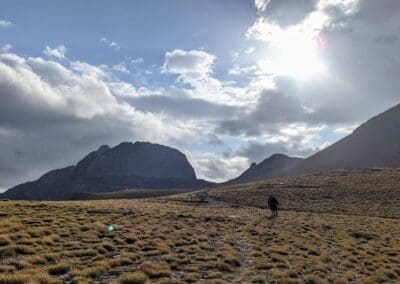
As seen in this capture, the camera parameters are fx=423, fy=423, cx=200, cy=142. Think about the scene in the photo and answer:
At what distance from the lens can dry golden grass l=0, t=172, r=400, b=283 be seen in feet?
56.7

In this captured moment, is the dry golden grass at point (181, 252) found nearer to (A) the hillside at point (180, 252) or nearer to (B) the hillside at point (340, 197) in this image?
(A) the hillside at point (180, 252)

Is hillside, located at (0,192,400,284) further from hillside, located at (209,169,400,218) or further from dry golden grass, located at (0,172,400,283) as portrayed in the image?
hillside, located at (209,169,400,218)

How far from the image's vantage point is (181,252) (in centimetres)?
2309

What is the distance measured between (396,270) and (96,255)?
54.7ft

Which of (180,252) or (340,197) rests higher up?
(340,197)

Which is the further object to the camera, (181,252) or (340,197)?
(340,197)

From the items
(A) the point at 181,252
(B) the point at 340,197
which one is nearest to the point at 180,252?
(A) the point at 181,252

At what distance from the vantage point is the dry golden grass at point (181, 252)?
1730 cm

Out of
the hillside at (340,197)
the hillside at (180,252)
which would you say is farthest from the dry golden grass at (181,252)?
the hillside at (340,197)

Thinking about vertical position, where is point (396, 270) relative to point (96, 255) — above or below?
below

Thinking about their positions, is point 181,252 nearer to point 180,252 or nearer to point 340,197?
point 180,252

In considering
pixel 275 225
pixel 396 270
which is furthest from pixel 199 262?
pixel 275 225

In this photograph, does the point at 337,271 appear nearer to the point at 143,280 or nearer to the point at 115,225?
the point at 143,280

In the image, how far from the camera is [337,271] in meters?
22.2
